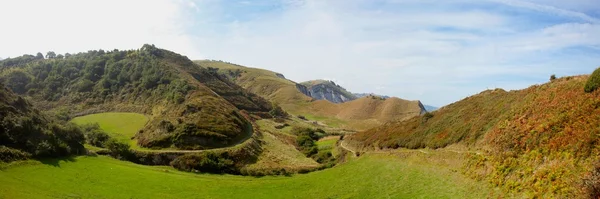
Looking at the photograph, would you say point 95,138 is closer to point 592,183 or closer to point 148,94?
point 148,94

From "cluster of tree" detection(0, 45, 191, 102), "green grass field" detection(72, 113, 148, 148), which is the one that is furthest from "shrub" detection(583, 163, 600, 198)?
"cluster of tree" detection(0, 45, 191, 102)

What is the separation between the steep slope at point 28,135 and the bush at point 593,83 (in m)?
49.7

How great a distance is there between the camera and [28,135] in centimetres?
4025

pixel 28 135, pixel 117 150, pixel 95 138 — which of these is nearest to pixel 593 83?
pixel 28 135

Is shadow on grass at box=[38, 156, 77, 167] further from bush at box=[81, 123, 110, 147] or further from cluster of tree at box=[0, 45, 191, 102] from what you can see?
cluster of tree at box=[0, 45, 191, 102]

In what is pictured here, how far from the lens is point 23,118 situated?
1619 inches

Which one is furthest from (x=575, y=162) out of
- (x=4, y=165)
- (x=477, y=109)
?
(x=4, y=165)

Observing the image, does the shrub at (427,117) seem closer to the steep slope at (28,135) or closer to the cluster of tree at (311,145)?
the cluster of tree at (311,145)

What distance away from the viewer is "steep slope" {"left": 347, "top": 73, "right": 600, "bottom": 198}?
63.6ft

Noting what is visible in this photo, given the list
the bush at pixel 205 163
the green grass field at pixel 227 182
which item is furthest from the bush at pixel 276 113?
the green grass field at pixel 227 182

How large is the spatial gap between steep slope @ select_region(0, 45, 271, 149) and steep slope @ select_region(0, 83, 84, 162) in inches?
623

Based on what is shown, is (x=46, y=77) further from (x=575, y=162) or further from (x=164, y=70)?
(x=575, y=162)

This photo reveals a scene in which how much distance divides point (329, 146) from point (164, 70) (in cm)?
5764

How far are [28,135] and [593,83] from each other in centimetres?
5404
